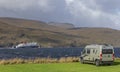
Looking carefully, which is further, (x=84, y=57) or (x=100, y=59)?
(x=84, y=57)

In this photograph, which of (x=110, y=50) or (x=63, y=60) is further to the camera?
(x=63, y=60)

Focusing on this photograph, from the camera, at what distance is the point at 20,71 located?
1501 inches

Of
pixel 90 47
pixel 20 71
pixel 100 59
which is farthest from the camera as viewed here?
pixel 90 47

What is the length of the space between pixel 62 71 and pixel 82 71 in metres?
2.30

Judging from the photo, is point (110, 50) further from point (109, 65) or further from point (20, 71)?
point (20, 71)

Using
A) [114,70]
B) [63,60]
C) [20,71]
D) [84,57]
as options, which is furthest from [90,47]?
[20,71]

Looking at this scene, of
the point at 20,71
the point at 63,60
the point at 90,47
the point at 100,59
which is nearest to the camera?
the point at 20,71

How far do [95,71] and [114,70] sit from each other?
232 centimetres

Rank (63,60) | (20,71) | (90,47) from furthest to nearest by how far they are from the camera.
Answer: (63,60)
(90,47)
(20,71)

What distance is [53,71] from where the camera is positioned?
38.7 m

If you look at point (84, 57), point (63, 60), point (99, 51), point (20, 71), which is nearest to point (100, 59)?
point (99, 51)

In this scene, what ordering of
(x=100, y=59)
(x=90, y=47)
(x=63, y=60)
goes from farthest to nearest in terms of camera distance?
(x=63, y=60) → (x=90, y=47) → (x=100, y=59)

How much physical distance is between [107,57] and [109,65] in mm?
1122

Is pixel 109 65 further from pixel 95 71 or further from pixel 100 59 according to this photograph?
pixel 95 71
